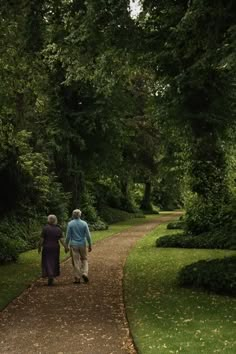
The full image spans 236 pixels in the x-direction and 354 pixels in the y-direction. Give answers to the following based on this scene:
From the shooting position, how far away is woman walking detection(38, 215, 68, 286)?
13969 mm

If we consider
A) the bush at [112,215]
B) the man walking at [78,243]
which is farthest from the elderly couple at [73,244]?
the bush at [112,215]

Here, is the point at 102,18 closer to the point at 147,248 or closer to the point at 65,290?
the point at 65,290

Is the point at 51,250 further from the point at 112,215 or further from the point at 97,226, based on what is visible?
the point at 112,215

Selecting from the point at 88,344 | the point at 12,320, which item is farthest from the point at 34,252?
the point at 88,344

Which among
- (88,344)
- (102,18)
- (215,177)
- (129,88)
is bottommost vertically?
(88,344)

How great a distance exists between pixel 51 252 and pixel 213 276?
460 centimetres

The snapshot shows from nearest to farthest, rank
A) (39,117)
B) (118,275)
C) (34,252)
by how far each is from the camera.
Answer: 1. (118,275)
2. (34,252)
3. (39,117)

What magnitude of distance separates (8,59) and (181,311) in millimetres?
9436

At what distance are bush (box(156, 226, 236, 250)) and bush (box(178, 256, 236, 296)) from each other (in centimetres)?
780

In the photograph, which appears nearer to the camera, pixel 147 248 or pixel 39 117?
pixel 147 248

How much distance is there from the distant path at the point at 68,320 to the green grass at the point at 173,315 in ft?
1.02

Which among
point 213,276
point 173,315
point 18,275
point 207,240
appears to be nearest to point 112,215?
point 207,240

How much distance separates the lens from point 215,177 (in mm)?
23281

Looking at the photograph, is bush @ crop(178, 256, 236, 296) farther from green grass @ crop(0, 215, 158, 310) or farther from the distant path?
green grass @ crop(0, 215, 158, 310)
